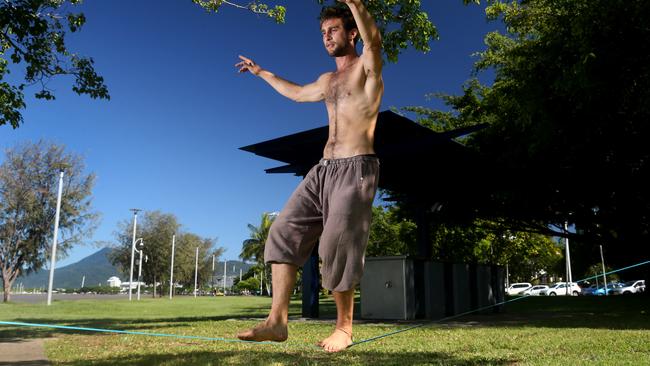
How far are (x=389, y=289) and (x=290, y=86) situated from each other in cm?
1296

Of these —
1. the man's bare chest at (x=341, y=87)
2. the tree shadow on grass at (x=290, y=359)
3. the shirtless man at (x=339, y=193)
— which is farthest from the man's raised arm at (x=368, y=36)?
the tree shadow on grass at (x=290, y=359)

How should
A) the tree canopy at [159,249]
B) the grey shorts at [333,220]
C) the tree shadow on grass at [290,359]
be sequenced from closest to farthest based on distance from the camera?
the grey shorts at [333,220]
the tree shadow on grass at [290,359]
the tree canopy at [159,249]

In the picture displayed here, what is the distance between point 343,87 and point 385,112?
8.96 metres

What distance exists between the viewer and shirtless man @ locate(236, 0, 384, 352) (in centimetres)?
277

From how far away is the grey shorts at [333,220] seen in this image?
2.77 meters

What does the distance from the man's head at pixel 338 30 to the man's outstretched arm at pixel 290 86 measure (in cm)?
22

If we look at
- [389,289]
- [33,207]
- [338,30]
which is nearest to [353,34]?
[338,30]

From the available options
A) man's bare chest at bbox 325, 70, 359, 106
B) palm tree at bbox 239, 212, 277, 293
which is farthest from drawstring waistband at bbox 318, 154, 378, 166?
palm tree at bbox 239, 212, 277, 293

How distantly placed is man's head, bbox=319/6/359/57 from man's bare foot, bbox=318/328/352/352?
1.54 meters

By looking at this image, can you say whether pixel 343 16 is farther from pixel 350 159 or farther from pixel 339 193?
pixel 339 193

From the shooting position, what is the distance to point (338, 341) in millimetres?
2949

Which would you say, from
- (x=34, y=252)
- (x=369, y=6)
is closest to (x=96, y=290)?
(x=34, y=252)

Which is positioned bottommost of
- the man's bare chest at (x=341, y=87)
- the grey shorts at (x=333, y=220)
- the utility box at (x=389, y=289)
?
the utility box at (x=389, y=289)

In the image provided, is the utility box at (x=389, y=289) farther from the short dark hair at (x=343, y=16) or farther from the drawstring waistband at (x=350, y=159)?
the short dark hair at (x=343, y=16)
